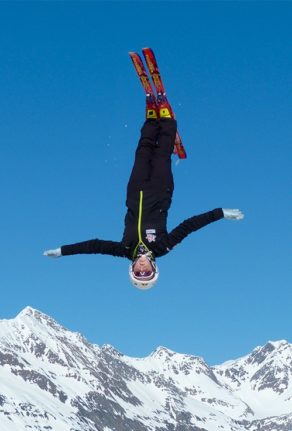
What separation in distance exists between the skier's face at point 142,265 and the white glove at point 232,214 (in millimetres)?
2104

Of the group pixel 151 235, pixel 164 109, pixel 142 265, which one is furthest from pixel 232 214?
pixel 164 109

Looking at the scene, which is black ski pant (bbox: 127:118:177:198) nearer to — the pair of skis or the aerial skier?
the aerial skier

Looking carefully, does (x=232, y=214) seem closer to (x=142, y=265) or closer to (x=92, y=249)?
(x=142, y=265)

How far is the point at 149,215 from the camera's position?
18.7 meters

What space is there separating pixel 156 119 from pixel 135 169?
72.4 inches

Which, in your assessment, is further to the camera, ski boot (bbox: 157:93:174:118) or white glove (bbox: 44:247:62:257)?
ski boot (bbox: 157:93:174:118)

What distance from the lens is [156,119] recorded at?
20688 millimetres

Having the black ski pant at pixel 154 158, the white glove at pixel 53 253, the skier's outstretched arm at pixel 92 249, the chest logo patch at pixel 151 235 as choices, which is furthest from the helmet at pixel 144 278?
the black ski pant at pixel 154 158

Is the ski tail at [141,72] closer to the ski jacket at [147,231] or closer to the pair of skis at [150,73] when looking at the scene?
the pair of skis at [150,73]

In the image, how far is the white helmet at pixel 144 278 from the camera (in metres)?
17.7

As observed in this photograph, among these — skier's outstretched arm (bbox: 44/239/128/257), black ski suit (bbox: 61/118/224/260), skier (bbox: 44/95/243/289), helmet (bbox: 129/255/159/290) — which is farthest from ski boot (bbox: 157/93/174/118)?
helmet (bbox: 129/255/159/290)

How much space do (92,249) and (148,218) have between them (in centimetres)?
153

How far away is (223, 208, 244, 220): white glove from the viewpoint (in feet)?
58.2

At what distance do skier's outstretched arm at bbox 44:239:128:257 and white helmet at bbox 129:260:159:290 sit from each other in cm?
87
